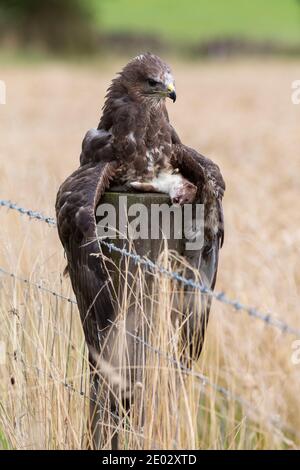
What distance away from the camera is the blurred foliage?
3984 centimetres

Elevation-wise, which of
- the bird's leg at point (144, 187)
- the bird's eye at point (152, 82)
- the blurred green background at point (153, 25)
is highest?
the blurred green background at point (153, 25)

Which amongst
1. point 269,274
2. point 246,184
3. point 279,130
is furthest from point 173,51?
point 269,274

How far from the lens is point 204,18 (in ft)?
127

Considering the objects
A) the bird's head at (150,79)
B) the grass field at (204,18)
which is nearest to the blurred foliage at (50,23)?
the grass field at (204,18)

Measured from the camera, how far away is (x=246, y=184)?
877cm

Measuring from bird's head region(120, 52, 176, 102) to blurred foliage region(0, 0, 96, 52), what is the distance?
119 feet

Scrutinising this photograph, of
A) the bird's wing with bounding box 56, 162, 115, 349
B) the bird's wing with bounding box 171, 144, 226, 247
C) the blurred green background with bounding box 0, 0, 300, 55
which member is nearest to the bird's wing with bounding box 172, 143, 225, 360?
the bird's wing with bounding box 171, 144, 226, 247

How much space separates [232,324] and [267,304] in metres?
0.26

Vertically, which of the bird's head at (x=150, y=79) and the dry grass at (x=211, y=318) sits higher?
the bird's head at (x=150, y=79)

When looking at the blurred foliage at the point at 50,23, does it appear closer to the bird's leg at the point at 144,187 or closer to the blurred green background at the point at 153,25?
the blurred green background at the point at 153,25

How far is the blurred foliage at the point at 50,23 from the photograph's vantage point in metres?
39.8

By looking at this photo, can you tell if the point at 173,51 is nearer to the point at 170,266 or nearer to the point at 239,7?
the point at 239,7

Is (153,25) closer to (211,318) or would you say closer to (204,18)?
(204,18)

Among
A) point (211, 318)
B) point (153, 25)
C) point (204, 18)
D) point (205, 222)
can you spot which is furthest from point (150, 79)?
point (204, 18)
